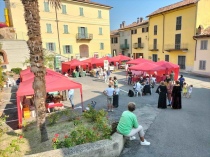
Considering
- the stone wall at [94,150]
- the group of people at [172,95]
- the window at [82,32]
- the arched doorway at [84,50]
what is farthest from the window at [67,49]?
the stone wall at [94,150]

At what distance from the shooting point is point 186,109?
8.96 meters

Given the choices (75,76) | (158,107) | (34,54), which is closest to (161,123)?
(158,107)

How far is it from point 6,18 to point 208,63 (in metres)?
31.6

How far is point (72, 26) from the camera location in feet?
99.8

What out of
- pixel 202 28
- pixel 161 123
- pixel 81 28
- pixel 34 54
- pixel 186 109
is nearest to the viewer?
pixel 34 54

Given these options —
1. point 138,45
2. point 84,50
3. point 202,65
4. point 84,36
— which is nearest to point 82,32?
point 84,36

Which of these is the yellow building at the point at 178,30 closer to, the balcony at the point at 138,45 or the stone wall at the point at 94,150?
the balcony at the point at 138,45

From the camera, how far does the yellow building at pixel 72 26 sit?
25.7m

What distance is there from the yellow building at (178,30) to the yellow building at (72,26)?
1043cm

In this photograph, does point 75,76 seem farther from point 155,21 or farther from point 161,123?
point 155,21

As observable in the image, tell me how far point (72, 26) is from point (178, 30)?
62.5 ft

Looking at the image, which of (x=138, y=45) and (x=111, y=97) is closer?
(x=111, y=97)

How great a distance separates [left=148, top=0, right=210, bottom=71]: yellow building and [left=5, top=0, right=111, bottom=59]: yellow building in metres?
10.4

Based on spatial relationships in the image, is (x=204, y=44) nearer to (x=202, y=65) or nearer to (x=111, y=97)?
(x=202, y=65)
